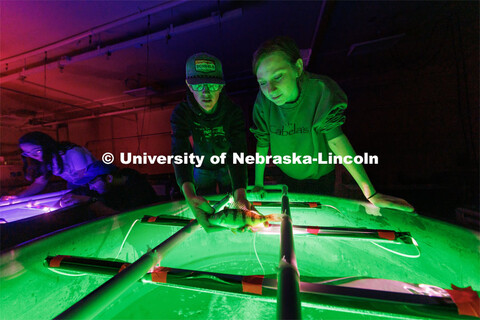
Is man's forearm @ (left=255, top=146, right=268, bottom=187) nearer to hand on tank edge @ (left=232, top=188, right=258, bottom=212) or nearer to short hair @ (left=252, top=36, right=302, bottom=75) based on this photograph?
→ hand on tank edge @ (left=232, top=188, right=258, bottom=212)

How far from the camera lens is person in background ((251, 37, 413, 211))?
962 mm

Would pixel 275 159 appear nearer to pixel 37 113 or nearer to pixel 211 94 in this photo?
pixel 211 94

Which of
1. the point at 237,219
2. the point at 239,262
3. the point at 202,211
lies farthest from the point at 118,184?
the point at 237,219

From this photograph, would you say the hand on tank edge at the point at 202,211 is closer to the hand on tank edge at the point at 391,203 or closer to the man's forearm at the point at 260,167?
the man's forearm at the point at 260,167

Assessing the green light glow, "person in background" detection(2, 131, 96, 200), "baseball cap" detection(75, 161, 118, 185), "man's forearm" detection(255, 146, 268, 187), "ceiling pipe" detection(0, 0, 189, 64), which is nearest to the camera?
the green light glow

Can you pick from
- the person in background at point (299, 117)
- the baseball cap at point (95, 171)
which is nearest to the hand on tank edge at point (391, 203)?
the person in background at point (299, 117)

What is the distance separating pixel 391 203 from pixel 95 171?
9.57 feet

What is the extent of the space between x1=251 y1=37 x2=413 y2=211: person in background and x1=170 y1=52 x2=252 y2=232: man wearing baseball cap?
0.21m

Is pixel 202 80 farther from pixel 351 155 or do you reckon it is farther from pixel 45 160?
pixel 45 160

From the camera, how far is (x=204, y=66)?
978 mm

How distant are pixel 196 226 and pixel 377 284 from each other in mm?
638

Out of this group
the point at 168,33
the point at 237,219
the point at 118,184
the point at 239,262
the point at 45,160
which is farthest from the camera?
the point at 168,33

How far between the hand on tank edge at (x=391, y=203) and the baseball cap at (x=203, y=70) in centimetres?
107

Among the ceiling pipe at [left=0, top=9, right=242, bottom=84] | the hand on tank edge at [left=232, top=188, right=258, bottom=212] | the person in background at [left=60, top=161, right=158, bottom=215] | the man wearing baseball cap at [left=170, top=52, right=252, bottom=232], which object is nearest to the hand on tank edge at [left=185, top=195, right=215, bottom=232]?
the man wearing baseball cap at [left=170, top=52, right=252, bottom=232]
